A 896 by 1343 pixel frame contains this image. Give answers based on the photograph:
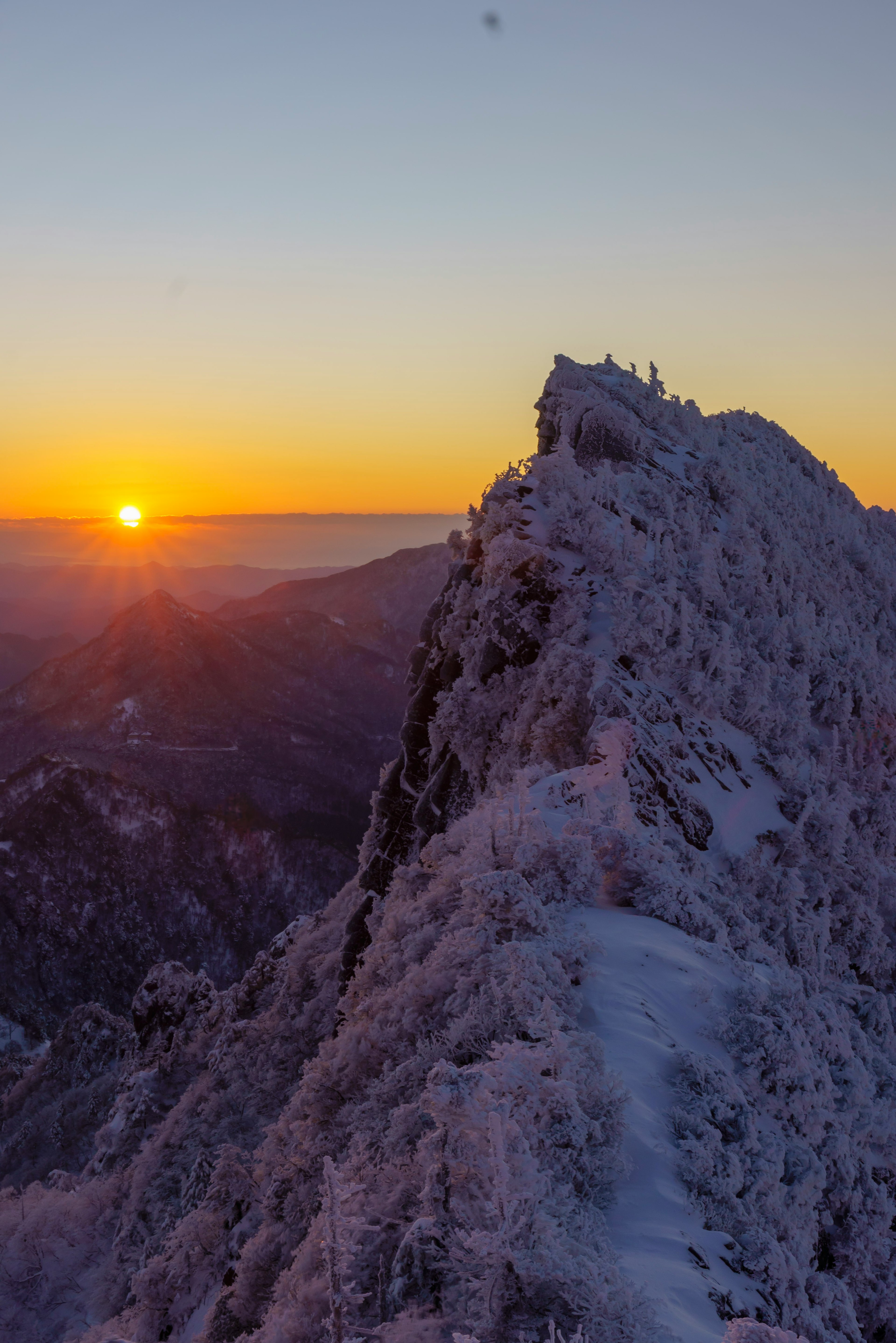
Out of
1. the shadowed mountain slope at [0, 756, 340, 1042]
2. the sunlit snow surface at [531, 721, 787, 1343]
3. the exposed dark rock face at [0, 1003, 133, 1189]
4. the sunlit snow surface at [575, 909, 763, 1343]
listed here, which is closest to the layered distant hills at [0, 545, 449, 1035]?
the shadowed mountain slope at [0, 756, 340, 1042]

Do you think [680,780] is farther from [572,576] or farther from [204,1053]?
[204,1053]

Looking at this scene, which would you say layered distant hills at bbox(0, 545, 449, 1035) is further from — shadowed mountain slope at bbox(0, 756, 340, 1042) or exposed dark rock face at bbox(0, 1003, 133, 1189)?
exposed dark rock face at bbox(0, 1003, 133, 1189)

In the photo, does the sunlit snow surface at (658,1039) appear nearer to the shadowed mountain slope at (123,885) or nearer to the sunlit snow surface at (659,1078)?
the sunlit snow surface at (659,1078)

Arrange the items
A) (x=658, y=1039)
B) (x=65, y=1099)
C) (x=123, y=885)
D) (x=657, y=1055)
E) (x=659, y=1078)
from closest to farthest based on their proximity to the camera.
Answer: (x=659, y=1078) → (x=657, y=1055) → (x=658, y=1039) → (x=65, y=1099) → (x=123, y=885)

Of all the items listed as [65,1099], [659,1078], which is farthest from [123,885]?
[659,1078]

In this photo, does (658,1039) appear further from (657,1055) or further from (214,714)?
(214,714)

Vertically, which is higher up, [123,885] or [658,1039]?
[658,1039]

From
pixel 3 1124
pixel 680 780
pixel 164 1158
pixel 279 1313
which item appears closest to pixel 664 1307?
pixel 279 1313
